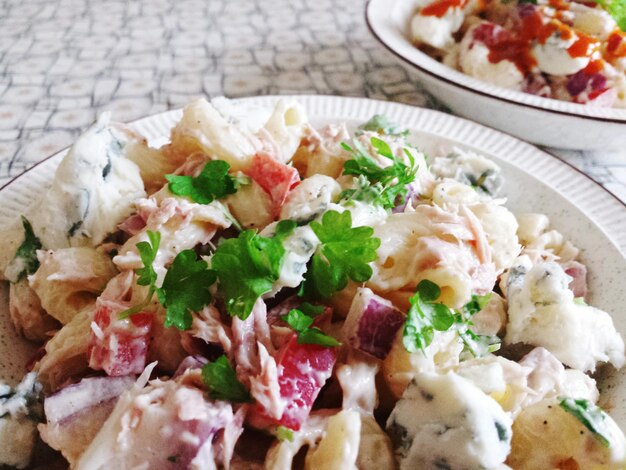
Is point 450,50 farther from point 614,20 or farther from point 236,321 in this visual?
point 236,321

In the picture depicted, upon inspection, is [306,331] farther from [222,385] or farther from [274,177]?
[274,177]

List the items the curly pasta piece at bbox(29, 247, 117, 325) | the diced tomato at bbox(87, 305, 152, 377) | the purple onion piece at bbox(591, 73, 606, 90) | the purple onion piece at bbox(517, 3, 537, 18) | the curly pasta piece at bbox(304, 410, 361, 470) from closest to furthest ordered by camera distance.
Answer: the curly pasta piece at bbox(304, 410, 361, 470) < the diced tomato at bbox(87, 305, 152, 377) < the curly pasta piece at bbox(29, 247, 117, 325) < the purple onion piece at bbox(591, 73, 606, 90) < the purple onion piece at bbox(517, 3, 537, 18)

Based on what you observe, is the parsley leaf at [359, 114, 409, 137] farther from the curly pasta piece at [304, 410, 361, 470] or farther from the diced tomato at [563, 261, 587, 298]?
the curly pasta piece at [304, 410, 361, 470]

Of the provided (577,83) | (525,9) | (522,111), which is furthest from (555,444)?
(525,9)

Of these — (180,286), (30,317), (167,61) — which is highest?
(180,286)

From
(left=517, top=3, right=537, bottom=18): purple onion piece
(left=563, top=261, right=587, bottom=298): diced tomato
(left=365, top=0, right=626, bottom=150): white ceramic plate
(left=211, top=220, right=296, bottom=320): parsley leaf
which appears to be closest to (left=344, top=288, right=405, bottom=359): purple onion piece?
(left=211, top=220, right=296, bottom=320): parsley leaf

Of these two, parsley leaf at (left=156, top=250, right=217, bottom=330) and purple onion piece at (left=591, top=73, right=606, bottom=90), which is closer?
parsley leaf at (left=156, top=250, right=217, bottom=330)
